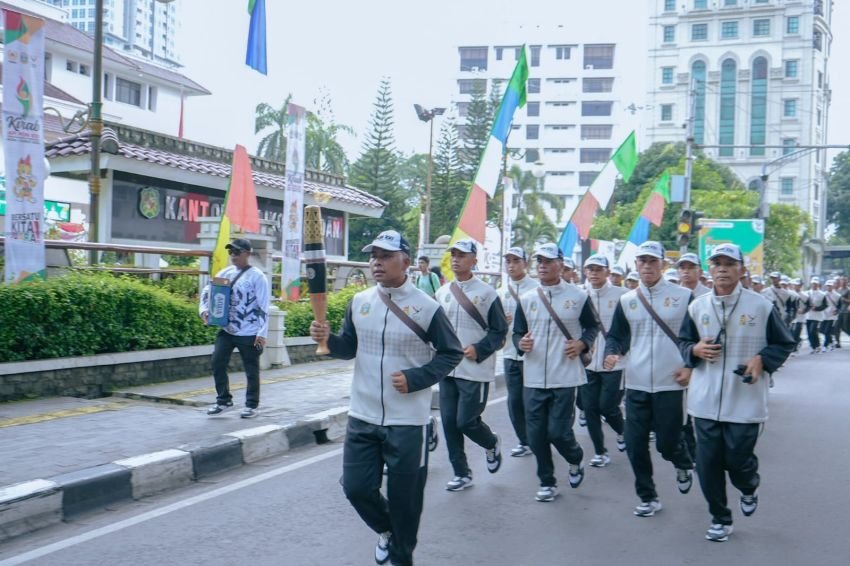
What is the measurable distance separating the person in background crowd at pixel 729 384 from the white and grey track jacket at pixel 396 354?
184 cm

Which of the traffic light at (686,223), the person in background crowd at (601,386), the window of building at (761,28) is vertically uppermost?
Result: the window of building at (761,28)

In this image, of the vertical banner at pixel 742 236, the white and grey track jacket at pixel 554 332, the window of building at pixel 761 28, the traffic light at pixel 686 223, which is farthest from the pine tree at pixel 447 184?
the window of building at pixel 761 28

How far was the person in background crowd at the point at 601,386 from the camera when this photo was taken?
26.0 ft

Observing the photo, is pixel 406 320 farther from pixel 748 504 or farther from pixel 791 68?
pixel 791 68

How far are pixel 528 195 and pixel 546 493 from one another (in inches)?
1747

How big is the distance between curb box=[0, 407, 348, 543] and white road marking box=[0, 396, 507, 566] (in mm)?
382

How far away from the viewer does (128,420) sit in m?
8.75

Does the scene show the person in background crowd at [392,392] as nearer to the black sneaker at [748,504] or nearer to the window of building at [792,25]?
the black sneaker at [748,504]

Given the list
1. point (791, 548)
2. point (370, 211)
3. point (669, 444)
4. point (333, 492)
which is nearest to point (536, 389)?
point (669, 444)

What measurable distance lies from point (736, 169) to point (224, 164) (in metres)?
71.6

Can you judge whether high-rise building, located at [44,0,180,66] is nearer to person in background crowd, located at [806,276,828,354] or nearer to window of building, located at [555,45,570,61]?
window of building, located at [555,45,570,61]

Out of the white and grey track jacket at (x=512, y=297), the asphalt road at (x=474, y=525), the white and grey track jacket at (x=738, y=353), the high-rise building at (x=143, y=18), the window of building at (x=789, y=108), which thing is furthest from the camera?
the high-rise building at (x=143, y=18)

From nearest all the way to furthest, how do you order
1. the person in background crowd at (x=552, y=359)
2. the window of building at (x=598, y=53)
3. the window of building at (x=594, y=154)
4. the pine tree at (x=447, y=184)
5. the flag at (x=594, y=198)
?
the person in background crowd at (x=552, y=359) → the flag at (x=594, y=198) → the pine tree at (x=447, y=184) → the window of building at (x=594, y=154) → the window of building at (x=598, y=53)

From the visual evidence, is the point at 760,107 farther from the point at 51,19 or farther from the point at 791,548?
the point at 791,548
